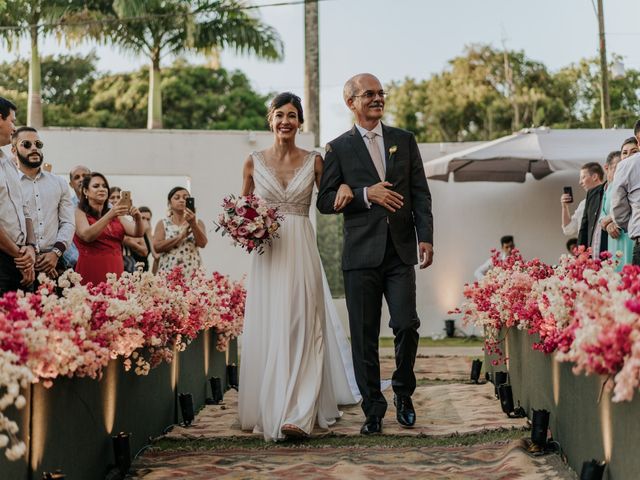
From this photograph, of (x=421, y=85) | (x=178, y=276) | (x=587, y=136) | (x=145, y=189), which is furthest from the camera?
(x=421, y=85)

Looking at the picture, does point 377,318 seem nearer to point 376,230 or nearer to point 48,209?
point 376,230

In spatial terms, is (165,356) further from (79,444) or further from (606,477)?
(606,477)

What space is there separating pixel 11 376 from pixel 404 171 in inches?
147

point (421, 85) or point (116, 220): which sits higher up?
point (421, 85)

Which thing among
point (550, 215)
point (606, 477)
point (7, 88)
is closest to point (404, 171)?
point (606, 477)

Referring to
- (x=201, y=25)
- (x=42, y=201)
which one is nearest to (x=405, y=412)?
(x=42, y=201)

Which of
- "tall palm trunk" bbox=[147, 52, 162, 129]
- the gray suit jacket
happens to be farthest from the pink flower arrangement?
"tall palm trunk" bbox=[147, 52, 162, 129]

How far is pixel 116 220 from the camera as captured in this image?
922cm

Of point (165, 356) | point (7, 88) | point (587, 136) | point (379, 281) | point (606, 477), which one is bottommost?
point (606, 477)

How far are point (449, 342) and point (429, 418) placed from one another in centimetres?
984

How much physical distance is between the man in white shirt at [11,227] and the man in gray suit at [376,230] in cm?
194

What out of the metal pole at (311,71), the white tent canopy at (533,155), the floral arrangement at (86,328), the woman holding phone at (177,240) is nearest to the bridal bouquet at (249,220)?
the floral arrangement at (86,328)

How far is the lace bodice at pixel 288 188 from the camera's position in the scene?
741 centimetres

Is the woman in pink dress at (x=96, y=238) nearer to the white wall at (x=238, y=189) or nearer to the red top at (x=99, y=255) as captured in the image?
the red top at (x=99, y=255)
